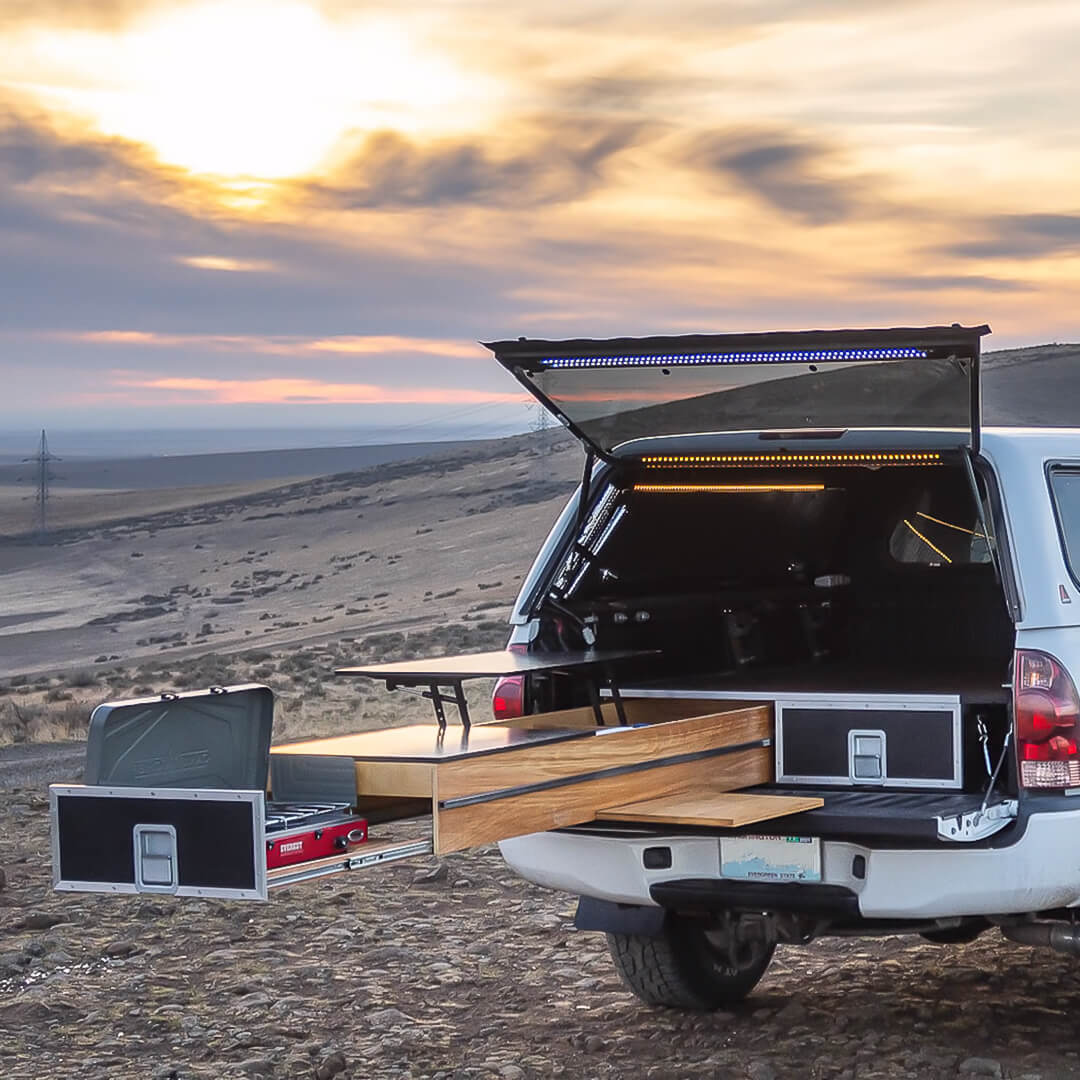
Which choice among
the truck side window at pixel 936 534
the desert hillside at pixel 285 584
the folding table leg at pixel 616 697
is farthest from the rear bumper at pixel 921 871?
the desert hillside at pixel 285 584

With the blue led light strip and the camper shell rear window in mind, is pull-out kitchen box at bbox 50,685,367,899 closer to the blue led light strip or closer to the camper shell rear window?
the blue led light strip

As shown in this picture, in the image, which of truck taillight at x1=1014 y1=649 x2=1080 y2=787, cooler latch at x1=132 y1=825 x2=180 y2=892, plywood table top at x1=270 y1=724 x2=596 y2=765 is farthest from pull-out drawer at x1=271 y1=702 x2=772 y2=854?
truck taillight at x1=1014 y1=649 x2=1080 y2=787

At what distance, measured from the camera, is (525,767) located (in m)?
4.94

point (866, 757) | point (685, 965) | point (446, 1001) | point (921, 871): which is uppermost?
point (866, 757)

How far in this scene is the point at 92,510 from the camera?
137 meters

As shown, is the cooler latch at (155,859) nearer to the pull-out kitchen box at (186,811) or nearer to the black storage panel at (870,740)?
the pull-out kitchen box at (186,811)

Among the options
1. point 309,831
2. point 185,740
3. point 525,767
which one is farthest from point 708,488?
point 309,831

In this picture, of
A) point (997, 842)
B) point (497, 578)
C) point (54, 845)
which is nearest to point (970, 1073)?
point (997, 842)

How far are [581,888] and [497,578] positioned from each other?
53006 millimetres

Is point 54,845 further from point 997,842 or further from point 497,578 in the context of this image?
point 497,578

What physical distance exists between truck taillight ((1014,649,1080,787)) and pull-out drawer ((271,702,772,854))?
91cm

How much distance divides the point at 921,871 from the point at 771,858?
46 cm

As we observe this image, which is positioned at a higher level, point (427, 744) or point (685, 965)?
point (427, 744)

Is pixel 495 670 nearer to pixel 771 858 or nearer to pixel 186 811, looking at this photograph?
pixel 771 858
